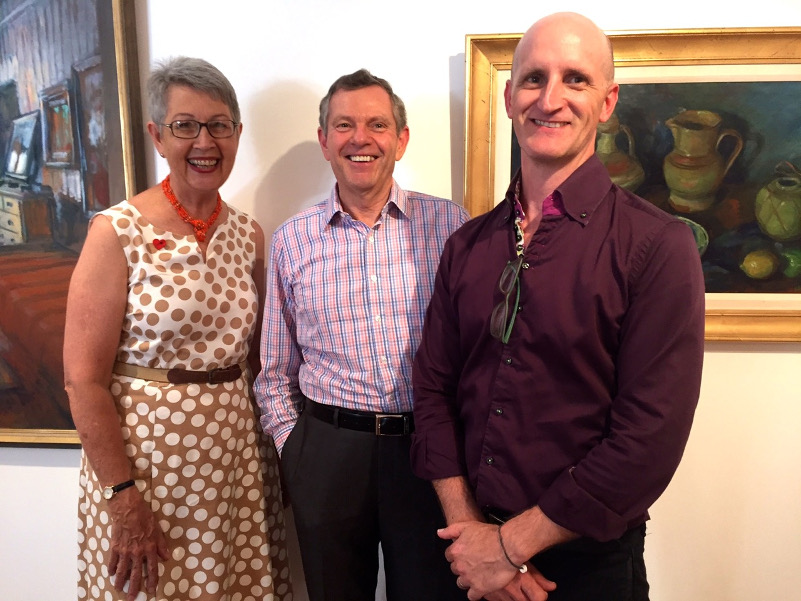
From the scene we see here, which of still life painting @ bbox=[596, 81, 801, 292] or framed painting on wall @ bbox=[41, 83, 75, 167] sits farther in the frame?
framed painting on wall @ bbox=[41, 83, 75, 167]

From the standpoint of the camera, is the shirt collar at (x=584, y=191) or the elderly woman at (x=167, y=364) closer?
the shirt collar at (x=584, y=191)

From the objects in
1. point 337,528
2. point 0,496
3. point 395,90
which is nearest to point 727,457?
point 337,528

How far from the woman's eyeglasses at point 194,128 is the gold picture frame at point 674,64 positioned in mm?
665

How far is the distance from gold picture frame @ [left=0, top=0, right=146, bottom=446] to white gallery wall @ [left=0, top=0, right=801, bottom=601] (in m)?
0.07

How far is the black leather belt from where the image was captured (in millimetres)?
1364

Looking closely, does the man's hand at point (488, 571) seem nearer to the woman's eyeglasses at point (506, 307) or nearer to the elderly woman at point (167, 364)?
the woman's eyeglasses at point (506, 307)

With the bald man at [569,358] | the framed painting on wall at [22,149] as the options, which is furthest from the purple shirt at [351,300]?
the framed painting on wall at [22,149]

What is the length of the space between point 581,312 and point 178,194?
1.06 m

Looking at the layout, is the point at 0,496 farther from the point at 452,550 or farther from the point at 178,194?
the point at 452,550

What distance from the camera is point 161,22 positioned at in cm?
166

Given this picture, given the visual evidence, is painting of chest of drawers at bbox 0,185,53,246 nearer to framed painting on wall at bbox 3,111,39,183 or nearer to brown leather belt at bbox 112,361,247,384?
framed painting on wall at bbox 3,111,39,183

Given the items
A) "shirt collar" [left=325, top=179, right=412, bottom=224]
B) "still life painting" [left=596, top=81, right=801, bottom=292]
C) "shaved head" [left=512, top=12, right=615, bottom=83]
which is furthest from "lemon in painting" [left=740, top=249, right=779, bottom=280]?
"shirt collar" [left=325, top=179, right=412, bottom=224]

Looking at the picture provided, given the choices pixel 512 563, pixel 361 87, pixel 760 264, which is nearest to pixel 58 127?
pixel 361 87

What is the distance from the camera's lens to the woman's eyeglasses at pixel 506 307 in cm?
103
